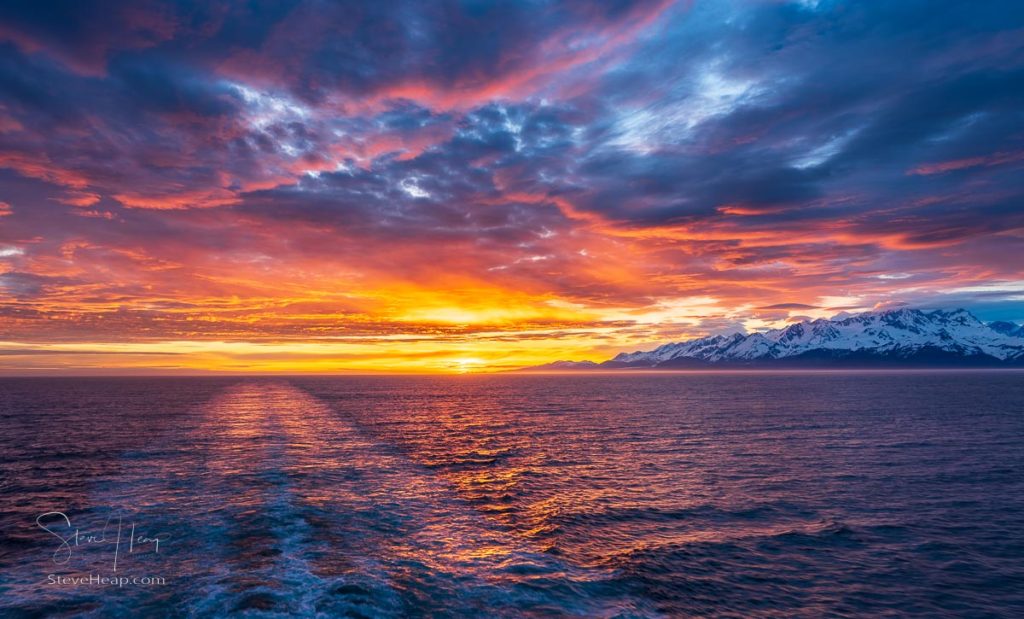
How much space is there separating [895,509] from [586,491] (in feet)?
59.6

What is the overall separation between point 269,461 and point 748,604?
36753 millimetres

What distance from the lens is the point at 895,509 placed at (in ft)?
98.6

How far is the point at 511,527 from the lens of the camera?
88.4 ft

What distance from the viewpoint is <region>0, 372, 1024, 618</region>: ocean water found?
18.4 m

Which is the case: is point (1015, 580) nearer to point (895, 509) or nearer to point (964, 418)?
point (895, 509)

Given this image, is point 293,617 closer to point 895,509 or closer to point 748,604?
point 748,604

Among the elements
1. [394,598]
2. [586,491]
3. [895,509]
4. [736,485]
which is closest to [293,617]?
[394,598]

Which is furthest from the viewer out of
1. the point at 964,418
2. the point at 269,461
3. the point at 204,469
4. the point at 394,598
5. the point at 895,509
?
the point at 964,418

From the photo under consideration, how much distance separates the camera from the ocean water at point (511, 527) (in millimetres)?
18359

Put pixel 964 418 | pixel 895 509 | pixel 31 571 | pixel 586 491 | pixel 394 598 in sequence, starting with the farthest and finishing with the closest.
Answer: pixel 964 418
pixel 586 491
pixel 895 509
pixel 31 571
pixel 394 598

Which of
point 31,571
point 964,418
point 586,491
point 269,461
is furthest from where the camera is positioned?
point 964,418

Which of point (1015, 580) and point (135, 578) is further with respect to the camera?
point (1015, 580)

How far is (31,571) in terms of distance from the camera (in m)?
20.0

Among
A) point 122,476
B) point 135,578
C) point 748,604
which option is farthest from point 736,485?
point 122,476
